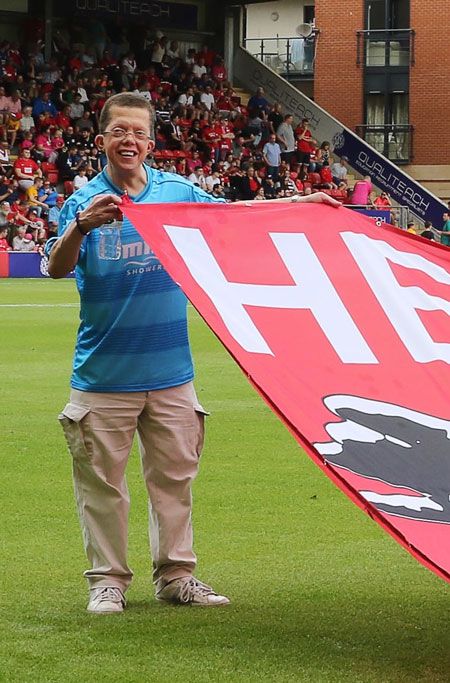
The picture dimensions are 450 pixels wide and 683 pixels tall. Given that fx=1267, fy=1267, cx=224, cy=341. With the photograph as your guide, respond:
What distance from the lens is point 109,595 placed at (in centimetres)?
504

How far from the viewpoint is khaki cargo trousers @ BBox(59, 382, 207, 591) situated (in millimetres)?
5059

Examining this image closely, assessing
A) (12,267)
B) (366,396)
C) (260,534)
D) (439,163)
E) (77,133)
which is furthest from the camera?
(439,163)

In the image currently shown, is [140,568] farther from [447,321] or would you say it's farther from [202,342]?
[202,342]

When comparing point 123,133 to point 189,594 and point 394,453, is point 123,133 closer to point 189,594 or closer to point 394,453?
point 394,453

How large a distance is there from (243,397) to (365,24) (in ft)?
132

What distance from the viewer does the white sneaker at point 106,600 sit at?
5.01 metres

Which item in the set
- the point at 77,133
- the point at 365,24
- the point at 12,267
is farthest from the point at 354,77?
the point at 12,267

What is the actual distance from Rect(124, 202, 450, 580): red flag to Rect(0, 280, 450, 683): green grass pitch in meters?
0.64

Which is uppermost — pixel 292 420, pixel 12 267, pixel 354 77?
pixel 354 77

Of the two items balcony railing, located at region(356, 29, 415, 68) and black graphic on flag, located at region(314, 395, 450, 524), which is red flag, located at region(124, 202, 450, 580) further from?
balcony railing, located at region(356, 29, 415, 68)

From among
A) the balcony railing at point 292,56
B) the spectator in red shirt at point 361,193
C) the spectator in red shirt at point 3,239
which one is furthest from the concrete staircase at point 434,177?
the spectator in red shirt at point 3,239

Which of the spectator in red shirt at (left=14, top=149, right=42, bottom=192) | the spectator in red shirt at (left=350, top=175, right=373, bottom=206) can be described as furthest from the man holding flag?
the spectator in red shirt at (left=350, top=175, right=373, bottom=206)

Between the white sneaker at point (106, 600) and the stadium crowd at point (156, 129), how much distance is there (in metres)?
25.1

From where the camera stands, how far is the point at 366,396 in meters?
4.70
